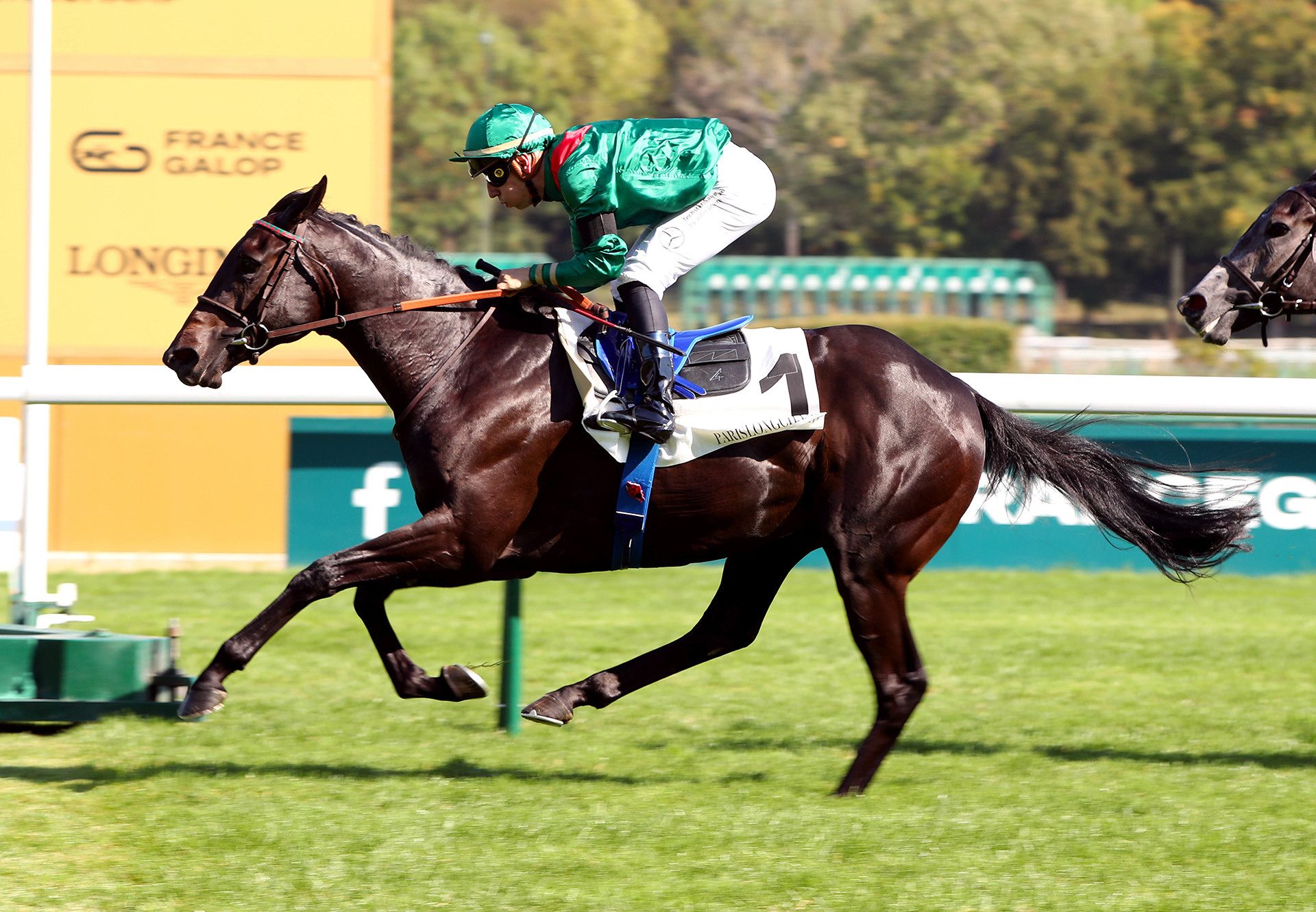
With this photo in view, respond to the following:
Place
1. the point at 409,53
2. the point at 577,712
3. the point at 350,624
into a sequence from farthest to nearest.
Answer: the point at 409,53 → the point at 350,624 → the point at 577,712

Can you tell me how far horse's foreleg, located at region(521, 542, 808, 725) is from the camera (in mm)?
5059

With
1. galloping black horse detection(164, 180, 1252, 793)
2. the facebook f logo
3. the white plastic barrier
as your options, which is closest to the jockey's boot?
galloping black horse detection(164, 180, 1252, 793)

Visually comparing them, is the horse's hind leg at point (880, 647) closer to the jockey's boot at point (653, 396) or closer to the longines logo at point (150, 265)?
the jockey's boot at point (653, 396)

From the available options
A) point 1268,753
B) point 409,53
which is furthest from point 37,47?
point 409,53

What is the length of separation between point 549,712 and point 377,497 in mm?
4708

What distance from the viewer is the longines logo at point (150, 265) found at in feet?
33.1

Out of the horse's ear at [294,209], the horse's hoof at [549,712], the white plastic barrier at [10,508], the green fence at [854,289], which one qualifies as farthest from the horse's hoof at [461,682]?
the green fence at [854,289]

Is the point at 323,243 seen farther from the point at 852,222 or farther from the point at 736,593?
the point at 852,222

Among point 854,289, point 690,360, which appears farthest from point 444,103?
point 690,360

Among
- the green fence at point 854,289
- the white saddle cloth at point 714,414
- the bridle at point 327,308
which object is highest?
the green fence at point 854,289

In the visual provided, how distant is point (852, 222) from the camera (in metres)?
48.0

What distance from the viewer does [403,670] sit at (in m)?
4.75

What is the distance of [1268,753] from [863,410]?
6.34ft

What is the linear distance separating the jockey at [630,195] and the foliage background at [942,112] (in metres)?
37.2
